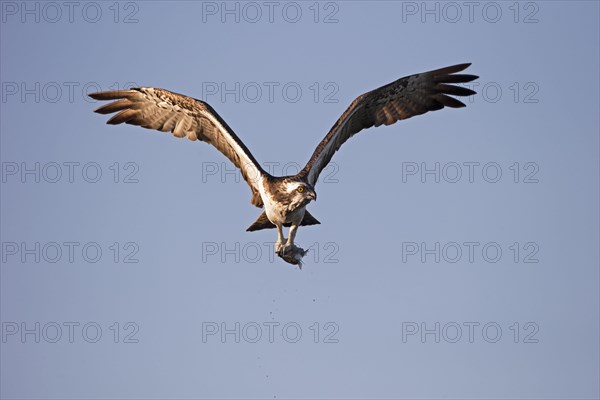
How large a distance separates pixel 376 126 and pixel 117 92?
5.29 meters

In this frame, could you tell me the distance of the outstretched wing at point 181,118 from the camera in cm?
1852

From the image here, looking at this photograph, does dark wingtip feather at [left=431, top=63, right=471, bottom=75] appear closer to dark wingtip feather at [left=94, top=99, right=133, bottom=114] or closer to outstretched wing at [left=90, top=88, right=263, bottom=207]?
outstretched wing at [left=90, top=88, right=263, bottom=207]

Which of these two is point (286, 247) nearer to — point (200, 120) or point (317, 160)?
point (317, 160)

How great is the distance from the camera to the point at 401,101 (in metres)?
19.9

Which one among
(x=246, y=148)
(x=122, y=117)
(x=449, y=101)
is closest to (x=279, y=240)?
(x=246, y=148)

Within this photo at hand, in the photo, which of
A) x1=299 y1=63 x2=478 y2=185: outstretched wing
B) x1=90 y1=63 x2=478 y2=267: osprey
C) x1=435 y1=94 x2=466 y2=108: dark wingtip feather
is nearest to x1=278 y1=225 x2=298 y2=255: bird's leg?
x1=90 y1=63 x2=478 y2=267: osprey

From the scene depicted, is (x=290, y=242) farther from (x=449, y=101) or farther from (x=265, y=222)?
(x=449, y=101)

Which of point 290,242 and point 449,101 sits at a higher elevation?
point 449,101

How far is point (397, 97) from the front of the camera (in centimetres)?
1977

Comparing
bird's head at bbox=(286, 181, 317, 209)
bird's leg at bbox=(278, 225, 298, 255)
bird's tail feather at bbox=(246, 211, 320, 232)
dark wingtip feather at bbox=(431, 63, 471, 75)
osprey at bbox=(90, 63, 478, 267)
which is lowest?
bird's leg at bbox=(278, 225, 298, 255)

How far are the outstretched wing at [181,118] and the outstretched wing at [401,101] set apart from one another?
4.76 feet

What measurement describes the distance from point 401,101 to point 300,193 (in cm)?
397

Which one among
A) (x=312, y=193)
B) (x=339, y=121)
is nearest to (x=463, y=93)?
(x=339, y=121)

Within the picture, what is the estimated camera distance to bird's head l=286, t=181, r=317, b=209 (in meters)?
17.0
